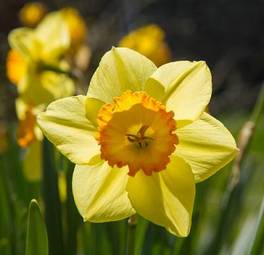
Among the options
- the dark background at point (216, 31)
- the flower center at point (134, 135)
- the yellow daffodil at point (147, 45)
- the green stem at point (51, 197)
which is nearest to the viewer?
the flower center at point (134, 135)

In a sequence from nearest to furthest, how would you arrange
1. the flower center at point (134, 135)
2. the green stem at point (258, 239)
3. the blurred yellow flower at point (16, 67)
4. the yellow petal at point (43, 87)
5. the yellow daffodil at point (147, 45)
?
the flower center at point (134, 135), the green stem at point (258, 239), the yellow petal at point (43, 87), the blurred yellow flower at point (16, 67), the yellow daffodil at point (147, 45)

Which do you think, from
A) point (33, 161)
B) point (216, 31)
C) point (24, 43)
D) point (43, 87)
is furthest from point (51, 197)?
point (216, 31)

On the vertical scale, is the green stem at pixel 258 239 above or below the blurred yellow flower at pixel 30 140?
below

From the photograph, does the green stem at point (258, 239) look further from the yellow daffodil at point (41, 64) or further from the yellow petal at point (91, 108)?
the yellow daffodil at point (41, 64)

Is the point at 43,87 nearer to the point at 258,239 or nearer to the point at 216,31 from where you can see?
the point at 258,239

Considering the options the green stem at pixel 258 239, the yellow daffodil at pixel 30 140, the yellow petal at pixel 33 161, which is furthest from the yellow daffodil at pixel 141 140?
the yellow petal at pixel 33 161
